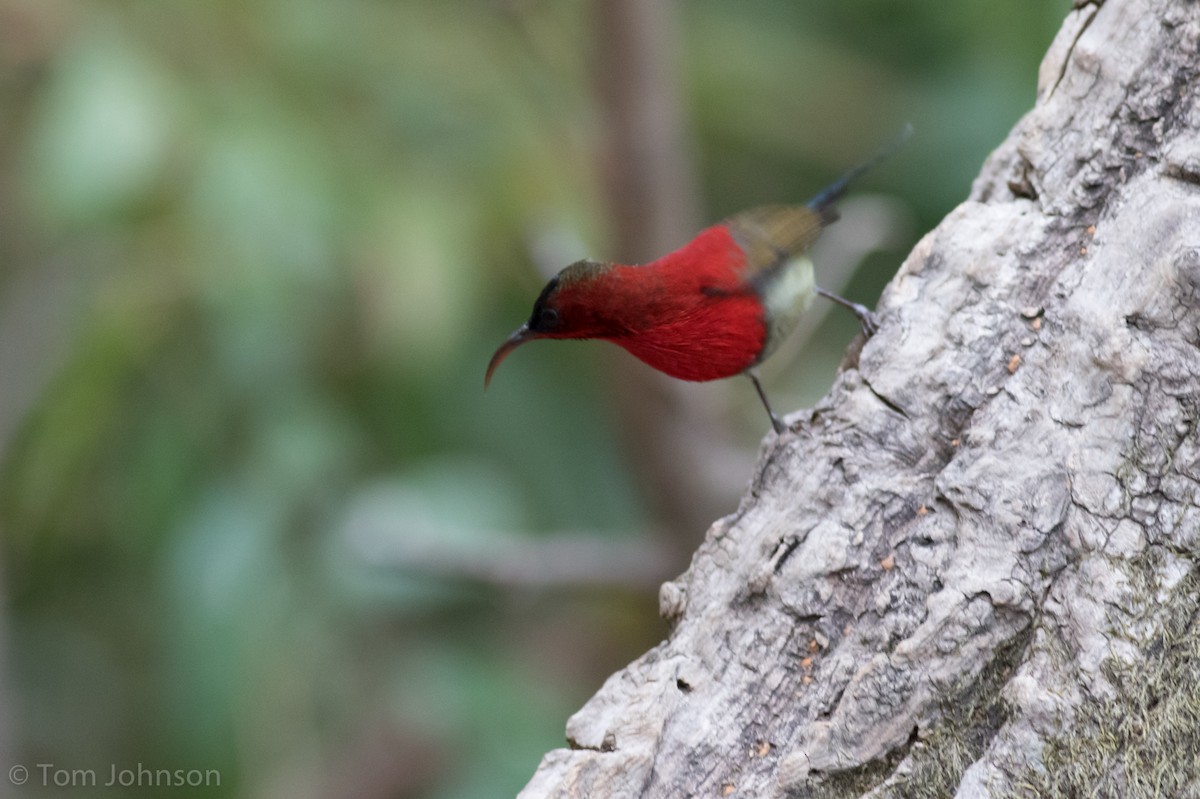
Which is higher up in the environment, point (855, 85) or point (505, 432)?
point (855, 85)

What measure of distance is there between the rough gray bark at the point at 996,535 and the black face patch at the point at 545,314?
0.60 m

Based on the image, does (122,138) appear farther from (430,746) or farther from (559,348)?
(430,746)

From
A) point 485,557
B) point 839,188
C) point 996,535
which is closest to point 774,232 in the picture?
point 839,188

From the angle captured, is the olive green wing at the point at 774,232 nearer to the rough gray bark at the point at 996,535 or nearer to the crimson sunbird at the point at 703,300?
the crimson sunbird at the point at 703,300

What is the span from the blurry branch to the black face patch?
5.90ft

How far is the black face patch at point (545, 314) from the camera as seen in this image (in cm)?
234

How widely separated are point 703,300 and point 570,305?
0.32 meters

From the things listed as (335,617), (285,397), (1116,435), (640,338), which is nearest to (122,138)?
(285,397)

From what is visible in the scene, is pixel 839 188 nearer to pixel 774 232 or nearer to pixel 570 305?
pixel 774 232

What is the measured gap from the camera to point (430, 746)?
454cm

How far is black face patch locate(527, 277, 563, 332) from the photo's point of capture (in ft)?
7.68

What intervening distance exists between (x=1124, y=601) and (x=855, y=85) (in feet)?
13.8

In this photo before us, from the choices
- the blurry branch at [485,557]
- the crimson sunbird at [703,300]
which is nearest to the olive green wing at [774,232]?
the crimson sunbird at [703,300]

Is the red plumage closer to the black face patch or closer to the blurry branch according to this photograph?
the black face patch
